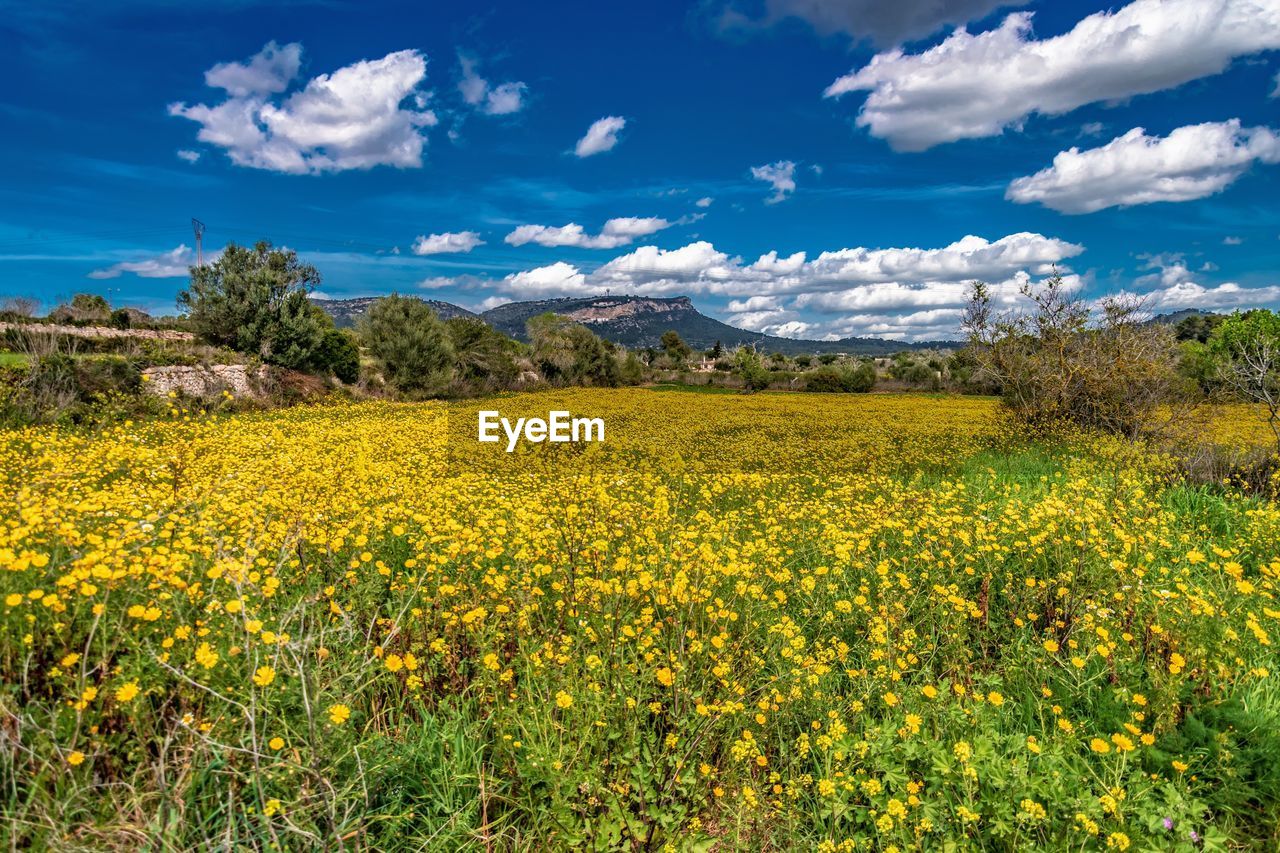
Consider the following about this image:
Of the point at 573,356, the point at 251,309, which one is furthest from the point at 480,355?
the point at 251,309

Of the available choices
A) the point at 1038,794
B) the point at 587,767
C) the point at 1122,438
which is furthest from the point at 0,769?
the point at 1122,438

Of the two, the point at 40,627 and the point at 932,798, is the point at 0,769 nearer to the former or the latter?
the point at 40,627

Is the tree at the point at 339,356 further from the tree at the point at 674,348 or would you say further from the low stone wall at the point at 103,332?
the tree at the point at 674,348

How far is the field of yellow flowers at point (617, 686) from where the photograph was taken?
2701 millimetres

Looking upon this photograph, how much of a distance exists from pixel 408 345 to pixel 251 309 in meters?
7.99

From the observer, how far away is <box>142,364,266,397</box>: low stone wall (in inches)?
866

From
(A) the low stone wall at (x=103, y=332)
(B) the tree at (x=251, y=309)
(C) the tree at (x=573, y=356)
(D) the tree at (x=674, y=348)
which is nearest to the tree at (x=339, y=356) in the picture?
(B) the tree at (x=251, y=309)

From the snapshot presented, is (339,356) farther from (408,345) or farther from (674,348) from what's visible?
(674,348)

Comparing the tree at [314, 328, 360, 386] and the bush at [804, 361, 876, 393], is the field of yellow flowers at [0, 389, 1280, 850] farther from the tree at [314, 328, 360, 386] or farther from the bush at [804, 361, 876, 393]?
the bush at [804, 361, 876, 393]

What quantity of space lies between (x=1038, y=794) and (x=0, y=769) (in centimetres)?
465

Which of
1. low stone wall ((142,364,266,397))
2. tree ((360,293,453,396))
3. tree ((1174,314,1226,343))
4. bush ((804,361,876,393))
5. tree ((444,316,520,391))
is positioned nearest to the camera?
low stone wall ((142,364,266,397))

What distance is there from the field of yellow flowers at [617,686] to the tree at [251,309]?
27567 millimetres

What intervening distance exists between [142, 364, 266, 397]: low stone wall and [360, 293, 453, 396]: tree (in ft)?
Answer: 26.8

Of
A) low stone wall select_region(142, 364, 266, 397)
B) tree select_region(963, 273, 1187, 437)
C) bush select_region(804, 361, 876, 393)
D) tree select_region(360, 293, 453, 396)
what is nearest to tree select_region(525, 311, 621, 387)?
tree select_region(360, 293, 453, 396)
